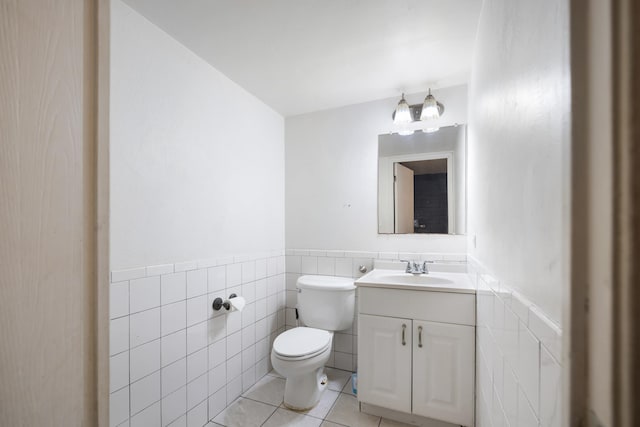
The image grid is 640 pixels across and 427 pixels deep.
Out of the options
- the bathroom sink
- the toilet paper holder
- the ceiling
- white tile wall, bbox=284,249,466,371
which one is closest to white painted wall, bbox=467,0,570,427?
the ceiling

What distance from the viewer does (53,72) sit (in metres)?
0.57

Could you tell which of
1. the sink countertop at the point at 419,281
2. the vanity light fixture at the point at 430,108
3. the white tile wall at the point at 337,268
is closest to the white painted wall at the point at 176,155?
the white tile wall at the point at 337,268

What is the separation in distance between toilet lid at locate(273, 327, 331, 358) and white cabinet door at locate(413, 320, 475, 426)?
23.0 inches

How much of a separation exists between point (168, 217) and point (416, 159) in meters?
1.76

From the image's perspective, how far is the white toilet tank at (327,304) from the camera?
208cm

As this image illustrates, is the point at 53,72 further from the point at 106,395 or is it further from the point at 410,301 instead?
the point at 410,301

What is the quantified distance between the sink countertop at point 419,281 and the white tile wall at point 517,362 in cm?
35

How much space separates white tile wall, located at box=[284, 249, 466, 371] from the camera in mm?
2217

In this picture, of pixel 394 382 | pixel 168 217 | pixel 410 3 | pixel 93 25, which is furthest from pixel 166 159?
pixel 394 382

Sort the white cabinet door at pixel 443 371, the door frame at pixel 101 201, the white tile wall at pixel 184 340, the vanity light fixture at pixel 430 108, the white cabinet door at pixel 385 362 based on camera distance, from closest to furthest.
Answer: the door frame at pixel 101 201
the white tile wall at pixel 184 340
the white cabinet door at pixel 443 371
the white cabinet door at pixel 385 362
the vanity light fixture at pixel 430 108

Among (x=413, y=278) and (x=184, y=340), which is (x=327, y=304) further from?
(x=184, y=340)

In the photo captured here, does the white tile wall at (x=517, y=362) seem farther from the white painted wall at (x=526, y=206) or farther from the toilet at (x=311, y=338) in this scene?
the toilet at (x=311, y=338)

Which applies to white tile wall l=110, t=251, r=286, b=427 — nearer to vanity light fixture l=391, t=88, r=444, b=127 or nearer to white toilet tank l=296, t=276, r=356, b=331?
white toilet tank l=296, t=276, r=356, b=331

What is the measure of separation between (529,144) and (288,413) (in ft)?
6.39
